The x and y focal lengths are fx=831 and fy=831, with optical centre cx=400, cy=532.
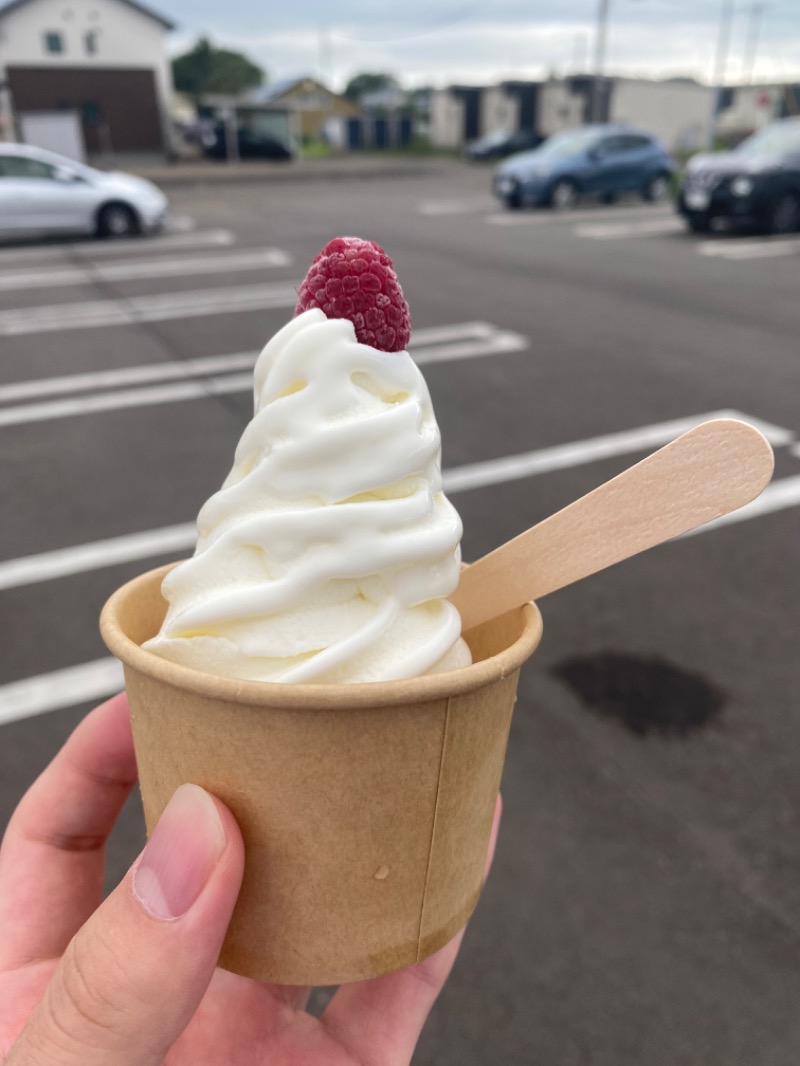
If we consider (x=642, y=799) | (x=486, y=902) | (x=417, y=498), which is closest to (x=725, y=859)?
(x=642, y=799)

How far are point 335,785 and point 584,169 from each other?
18182 mm

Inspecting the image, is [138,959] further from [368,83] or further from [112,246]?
[368,83]

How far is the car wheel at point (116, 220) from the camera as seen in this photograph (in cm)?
1367

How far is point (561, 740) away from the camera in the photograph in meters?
2.96

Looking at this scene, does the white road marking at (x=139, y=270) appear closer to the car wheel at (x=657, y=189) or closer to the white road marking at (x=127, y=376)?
the white road marking at (x=127, y=376)

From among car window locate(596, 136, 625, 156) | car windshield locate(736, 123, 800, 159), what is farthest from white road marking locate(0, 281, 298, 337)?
car window locate(596, 136, 625, 156)

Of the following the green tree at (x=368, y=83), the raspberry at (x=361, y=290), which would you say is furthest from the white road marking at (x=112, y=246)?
the green tree at (x=368, y=83)

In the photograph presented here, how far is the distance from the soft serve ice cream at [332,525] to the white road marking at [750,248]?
12379 millimetres

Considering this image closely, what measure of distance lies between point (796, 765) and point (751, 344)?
603cm

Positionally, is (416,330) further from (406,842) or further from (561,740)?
(406,842)

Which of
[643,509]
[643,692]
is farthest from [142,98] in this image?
[643,509]

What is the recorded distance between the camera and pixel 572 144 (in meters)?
17.5

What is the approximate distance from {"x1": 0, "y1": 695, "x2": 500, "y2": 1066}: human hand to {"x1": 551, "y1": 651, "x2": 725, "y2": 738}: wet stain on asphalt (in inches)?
64.7

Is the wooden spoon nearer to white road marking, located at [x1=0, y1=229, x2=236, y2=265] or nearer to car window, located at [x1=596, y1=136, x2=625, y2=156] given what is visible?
white road marking, located at [x1=0, y1=229, x2=236, y2=265]
